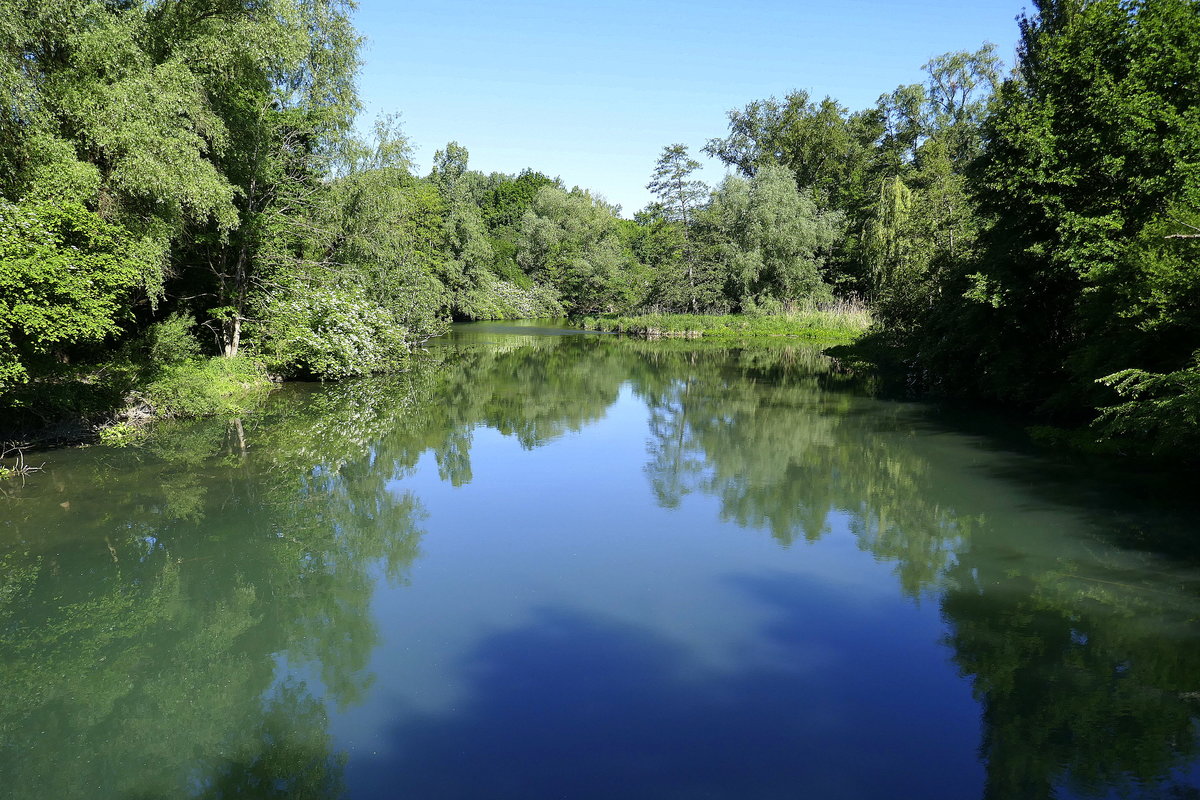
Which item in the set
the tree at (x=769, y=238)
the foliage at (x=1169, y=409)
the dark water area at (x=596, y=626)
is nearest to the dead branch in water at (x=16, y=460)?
the dark water area at (x=596, y=626)

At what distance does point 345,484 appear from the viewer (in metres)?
12.2

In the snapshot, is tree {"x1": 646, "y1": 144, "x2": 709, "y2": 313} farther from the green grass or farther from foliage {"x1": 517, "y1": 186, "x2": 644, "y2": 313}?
the green grass

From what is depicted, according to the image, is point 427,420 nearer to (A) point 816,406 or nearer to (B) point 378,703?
(A) point 816,406

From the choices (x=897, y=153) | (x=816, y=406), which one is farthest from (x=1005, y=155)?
(x=897, y=153)

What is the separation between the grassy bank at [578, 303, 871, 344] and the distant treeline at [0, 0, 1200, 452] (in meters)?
9.44

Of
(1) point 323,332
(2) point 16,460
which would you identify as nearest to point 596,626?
(2) point 16,460

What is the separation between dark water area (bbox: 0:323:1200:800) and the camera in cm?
507

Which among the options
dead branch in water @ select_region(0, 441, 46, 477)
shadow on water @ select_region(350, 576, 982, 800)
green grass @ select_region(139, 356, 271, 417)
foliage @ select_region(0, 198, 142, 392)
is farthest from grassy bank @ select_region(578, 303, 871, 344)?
shadow on water @ select_region(350, 576, 982, 800)

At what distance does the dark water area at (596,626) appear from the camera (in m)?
5.07

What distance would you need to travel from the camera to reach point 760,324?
43625 mm

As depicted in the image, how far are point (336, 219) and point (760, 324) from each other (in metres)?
27.5

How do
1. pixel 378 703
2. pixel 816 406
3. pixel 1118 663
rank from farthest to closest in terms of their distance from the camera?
pixel 816 406, pixel 1118 663, pixel 378 703

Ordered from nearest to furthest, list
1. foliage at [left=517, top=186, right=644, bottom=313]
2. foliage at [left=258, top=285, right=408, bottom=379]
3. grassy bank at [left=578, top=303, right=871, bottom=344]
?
1. foliage at [left=258, top=285, right=408, bottom=379]
2. grassy bank at [left=578, top=303, right=871, bottom=344]
3. foliage at [left=517, top=186, right=644, bottom=313]

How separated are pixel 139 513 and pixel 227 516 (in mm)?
1131
